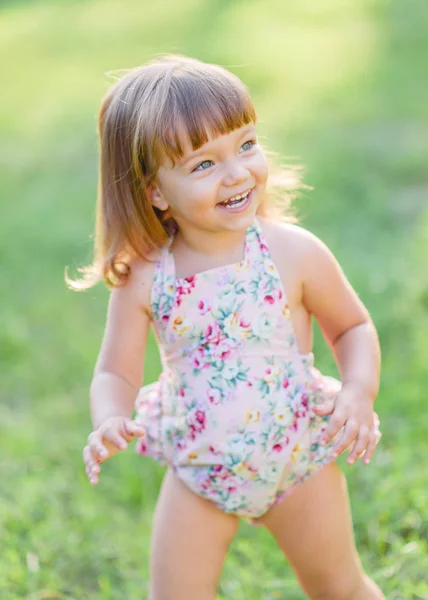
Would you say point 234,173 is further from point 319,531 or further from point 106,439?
point 319,531

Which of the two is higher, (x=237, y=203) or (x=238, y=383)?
(x=237, y=203)

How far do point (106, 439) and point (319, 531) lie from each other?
1.75 ft

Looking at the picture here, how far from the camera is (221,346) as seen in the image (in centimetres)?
201

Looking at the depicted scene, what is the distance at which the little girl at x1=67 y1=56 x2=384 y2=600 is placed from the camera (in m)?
1.95

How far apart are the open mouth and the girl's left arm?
19 cm

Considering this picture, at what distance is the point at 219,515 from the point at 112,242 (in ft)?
2.16

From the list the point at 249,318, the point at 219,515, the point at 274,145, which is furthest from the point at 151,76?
the point at 274,145

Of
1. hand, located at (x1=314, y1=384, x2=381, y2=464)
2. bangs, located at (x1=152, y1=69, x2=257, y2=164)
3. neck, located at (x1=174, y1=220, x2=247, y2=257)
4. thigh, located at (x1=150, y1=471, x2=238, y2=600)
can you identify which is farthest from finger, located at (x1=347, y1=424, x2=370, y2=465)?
bangs, located at (x1=152, y1=69, x2=257, y2=164)

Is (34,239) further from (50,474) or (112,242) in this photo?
(112,242)

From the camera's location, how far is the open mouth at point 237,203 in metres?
1.94

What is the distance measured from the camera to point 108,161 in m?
2.07

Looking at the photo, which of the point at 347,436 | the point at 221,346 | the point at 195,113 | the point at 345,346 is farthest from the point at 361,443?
the point at 195,113

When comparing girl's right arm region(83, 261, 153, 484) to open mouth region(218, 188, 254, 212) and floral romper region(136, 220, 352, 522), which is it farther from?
open mouth region(218, 188, 254, 212)

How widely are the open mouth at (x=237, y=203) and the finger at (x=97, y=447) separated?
538 millimetres
